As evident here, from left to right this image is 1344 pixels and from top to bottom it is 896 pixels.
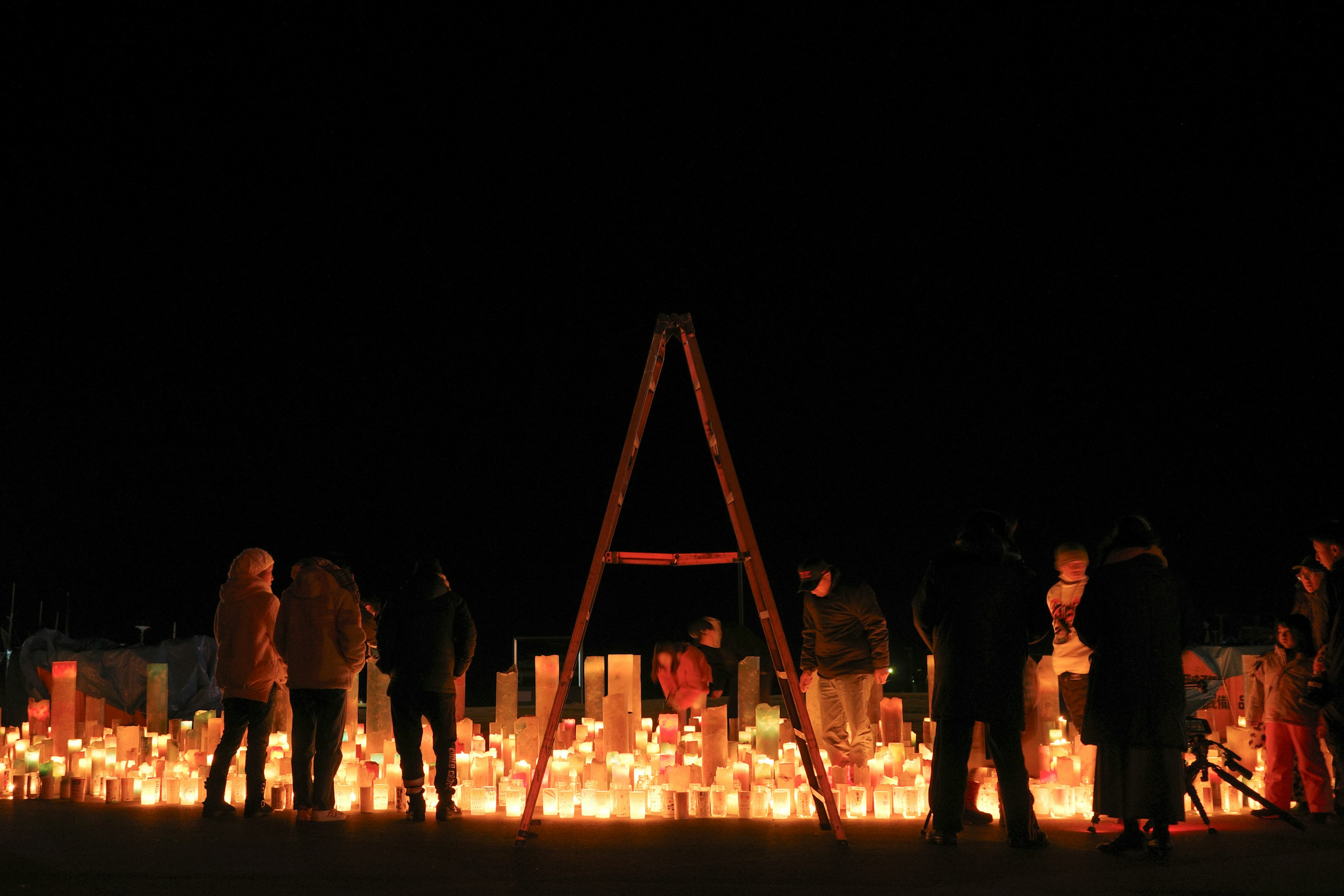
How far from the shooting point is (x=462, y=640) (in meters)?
5.52

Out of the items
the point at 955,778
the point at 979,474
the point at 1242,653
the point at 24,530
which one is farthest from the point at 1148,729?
the point at 24,530

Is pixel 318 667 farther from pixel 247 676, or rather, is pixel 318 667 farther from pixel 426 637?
pixel 426 637

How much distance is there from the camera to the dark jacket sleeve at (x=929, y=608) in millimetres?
4719

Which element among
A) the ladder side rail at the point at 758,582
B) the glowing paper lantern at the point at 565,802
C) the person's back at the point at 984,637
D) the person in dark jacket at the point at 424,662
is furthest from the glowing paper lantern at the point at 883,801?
the person in dark jacket at the point at 424,662

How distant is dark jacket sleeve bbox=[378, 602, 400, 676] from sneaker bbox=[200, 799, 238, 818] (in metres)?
0.95

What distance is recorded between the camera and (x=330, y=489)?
15.7 metres

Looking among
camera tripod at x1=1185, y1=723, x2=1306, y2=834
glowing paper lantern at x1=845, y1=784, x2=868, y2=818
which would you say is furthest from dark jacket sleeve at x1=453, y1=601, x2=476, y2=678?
camera tripod at x1=1185, y1=723, x2=1306, y2=834

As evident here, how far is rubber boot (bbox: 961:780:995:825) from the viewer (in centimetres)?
500

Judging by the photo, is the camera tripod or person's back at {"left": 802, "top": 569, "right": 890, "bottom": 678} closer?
the camera tripod

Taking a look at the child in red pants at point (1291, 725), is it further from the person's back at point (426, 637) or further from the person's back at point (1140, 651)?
the person's back at point (426, 637)

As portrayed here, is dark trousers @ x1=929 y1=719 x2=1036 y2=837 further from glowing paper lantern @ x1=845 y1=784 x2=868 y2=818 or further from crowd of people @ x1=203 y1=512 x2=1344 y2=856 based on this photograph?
glowing paper lantern @ x1=845 y1=784 x2=868 y2=818

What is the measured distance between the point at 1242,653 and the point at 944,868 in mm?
7518

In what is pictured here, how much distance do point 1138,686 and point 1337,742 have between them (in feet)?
4.68

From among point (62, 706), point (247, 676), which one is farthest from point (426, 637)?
point (62, 706)
